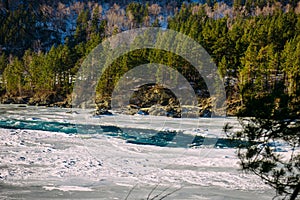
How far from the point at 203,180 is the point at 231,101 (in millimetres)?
21104

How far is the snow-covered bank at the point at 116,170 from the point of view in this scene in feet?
29.0

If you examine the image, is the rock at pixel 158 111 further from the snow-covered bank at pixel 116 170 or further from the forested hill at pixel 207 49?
the snow-covered bank at pixel 116 170

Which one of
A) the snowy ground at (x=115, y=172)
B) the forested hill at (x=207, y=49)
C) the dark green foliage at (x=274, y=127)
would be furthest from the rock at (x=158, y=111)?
the dark green foliage at (x=274, y=127)

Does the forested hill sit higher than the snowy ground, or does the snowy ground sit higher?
the forested hill

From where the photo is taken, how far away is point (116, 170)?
1059 centimetres

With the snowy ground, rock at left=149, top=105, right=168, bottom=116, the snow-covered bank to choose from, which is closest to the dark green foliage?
the snow-covered bank

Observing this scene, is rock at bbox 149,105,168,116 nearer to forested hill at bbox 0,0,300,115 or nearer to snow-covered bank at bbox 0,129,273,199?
forested hill at bbox 0,0,300,115

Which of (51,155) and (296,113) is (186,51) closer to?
(51,155)

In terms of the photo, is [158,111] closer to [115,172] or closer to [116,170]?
[116,170]

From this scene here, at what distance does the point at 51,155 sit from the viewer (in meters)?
12.4

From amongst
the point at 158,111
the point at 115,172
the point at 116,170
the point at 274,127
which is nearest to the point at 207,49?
the point at 158,111

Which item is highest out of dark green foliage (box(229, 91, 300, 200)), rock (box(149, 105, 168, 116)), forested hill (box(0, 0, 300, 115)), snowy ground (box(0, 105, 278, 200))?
Result: forested hill (box(0, 0, 300, 115))

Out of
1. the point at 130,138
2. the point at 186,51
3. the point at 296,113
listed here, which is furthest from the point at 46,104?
the point at 296,113

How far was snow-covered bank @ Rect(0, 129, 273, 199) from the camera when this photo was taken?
29.0 ft
